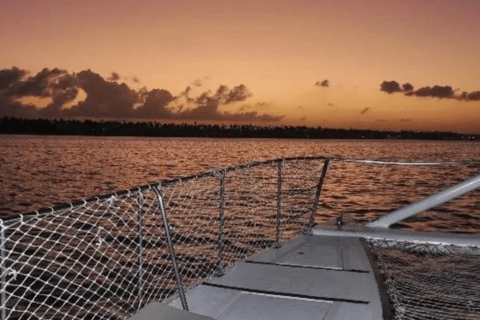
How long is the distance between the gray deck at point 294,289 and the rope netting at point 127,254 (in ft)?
0.79

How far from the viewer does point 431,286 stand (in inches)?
269

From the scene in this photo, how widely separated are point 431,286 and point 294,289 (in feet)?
10.7

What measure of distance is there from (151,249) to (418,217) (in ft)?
30.6

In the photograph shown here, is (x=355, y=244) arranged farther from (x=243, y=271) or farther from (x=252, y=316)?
(x=252, y=316)

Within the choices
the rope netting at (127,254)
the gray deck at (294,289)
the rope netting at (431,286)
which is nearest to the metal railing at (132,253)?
the rope netting at (127,254)

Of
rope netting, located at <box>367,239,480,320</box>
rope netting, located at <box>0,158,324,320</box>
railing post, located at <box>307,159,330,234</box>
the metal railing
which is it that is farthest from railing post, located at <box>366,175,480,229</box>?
rope netting, located at <box>0,158,324,320</box>

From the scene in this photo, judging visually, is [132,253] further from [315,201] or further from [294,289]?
[294,289]

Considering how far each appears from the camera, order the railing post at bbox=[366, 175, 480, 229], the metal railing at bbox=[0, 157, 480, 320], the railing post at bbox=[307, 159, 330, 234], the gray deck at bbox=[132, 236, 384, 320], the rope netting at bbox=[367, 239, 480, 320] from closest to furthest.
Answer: the metal railing at bbox=[0, 157, 480, 320] → the gray deck at bbox=[132, 236, 384, 320] → the rope netting at bbox=[367, 239, 480, 320] → the railing post at bbox=[366, 175, 480, 229] → the railing post at bbox=[307, 159, 330, 234]

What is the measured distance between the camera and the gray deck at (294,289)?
379cm

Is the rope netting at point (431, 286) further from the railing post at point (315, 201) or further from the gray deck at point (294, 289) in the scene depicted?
the railing post at point (315, 201)

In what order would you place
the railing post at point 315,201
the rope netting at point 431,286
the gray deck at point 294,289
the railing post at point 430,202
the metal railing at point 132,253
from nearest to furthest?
the metal railing at point 132,253 → the gray deck at point 294,289 → the rope netting at point 431,286 → the railing post at point 430,202 → the railing post at point 315,201

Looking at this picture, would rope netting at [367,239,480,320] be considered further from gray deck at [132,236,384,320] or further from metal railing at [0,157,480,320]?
metal railing at [0,157,480,320]

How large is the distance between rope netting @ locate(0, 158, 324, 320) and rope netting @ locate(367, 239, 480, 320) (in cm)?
115

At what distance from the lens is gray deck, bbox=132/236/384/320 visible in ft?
12.4
